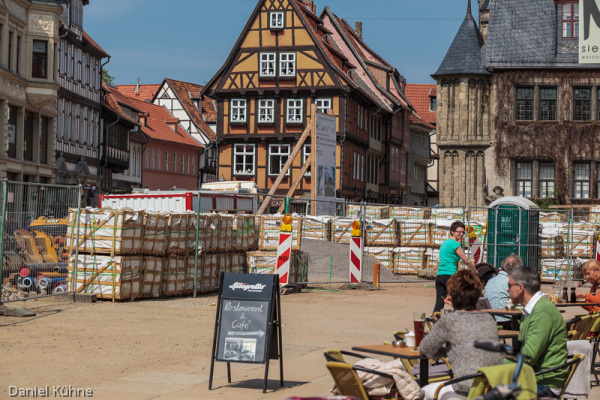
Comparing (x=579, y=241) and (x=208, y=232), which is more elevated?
(x=208, y=232)

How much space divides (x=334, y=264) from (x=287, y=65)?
95.7 feet

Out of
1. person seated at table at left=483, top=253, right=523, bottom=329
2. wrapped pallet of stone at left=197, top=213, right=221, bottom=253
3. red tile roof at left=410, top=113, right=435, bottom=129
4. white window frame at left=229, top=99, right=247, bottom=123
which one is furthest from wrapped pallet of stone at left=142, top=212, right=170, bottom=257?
red tile roof at left=410, top=113, right=435, bottom=129

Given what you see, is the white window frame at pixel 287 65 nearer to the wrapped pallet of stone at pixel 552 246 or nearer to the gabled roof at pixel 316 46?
the gabled roof at pixel 316 46

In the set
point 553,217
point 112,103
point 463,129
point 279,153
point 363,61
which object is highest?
point 363,61

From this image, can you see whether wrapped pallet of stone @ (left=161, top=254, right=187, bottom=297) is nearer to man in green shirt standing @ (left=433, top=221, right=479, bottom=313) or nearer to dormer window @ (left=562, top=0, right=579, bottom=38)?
man in green shirt standing @ (left=433, top=221, right=479, bottom=313)

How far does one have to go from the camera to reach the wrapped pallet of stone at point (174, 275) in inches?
796

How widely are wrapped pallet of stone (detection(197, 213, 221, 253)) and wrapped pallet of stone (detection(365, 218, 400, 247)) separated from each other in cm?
1100

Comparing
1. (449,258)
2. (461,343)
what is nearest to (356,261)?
(449,258)

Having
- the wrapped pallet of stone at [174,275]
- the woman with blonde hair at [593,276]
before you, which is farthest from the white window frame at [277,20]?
the woman with blonde hair at [593,276]

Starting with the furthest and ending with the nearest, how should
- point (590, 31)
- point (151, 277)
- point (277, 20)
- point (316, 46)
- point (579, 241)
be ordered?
point (277, 20)
point (316, 46)
point (579, 241)
point (151, 277)
point (590, 31)

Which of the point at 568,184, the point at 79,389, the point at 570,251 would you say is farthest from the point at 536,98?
the point at 79,389

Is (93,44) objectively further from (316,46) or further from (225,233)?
(225,233)

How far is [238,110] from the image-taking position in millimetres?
60156

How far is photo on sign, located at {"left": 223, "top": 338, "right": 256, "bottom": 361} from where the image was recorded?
932 centimetres
